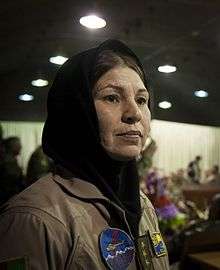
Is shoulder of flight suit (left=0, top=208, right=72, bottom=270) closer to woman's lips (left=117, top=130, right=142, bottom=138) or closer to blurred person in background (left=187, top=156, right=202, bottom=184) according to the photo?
woman's lips (left=117, top=130, right=142, bottom=138)

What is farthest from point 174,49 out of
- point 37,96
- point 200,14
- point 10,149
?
point 10,149

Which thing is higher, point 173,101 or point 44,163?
point 173,101

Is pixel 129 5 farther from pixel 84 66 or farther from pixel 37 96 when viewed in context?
pixel 84 66

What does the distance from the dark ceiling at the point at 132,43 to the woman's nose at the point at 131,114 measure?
0.71m

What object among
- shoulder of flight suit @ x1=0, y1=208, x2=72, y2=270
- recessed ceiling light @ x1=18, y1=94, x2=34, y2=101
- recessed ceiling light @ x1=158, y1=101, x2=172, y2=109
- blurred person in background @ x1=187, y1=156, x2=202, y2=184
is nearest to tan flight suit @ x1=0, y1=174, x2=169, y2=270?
shoulder of flight suit @ x1=0, y1=208, x2=72, y2=270

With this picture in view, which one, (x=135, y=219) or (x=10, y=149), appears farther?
(x=10, y=149)

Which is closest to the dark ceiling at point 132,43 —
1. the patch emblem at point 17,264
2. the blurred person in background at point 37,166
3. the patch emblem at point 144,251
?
the blurred person in background at point 37,166

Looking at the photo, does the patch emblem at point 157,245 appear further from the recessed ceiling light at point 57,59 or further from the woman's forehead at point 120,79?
the recessed ceiling light at point 57,59

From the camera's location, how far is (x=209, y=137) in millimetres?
2188

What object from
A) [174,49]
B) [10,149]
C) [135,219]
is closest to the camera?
[135,219]

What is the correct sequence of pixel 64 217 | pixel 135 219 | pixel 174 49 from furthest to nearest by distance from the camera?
pixel 174 49
pixel 135 219
pixel 64 217

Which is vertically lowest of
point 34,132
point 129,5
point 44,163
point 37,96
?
point 44,163

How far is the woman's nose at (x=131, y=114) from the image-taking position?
0.76m

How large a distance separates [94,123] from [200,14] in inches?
52.4
